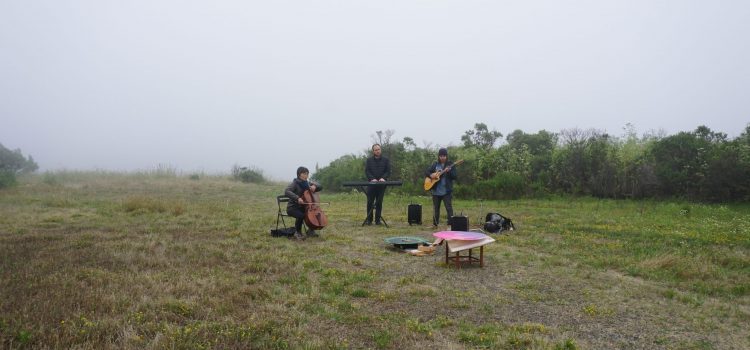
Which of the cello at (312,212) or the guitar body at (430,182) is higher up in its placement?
the guitar body at (430,182)

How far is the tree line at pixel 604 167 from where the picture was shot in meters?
14.0

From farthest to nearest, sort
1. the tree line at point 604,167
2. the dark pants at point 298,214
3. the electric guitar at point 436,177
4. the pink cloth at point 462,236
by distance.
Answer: the tree line at point 604,167, the electric guitar at point 436,177, the dark pants at point 298,214, the pink cloth at point 462,236

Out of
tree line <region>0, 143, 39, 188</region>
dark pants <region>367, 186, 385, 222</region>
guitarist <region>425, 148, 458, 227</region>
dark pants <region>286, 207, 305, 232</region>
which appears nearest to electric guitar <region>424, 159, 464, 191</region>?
guitarist <region>425, 148, 458, 227</region>

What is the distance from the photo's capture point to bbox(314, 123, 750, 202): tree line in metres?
14.0

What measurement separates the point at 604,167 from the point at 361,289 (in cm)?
1410

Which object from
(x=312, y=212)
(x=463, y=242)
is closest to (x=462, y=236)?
(x=463, y=242)

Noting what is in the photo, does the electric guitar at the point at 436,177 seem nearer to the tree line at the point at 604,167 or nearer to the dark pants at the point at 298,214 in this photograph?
the dark pants at the point at 298,214

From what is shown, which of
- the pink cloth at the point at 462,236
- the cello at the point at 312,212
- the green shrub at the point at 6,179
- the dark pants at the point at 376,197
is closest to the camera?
the pink cloth at the point at 462,236

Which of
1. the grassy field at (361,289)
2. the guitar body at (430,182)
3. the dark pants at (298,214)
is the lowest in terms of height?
the grassy field at (361,289)

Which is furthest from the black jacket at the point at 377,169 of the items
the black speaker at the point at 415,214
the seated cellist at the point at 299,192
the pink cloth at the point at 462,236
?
the pink cloth at the point at 462,236

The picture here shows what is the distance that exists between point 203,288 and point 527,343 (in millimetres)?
3149

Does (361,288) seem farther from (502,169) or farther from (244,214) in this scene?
(502,169)

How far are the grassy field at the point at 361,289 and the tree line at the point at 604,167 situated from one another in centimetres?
555

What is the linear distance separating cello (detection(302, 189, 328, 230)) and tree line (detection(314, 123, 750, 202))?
1001cm
